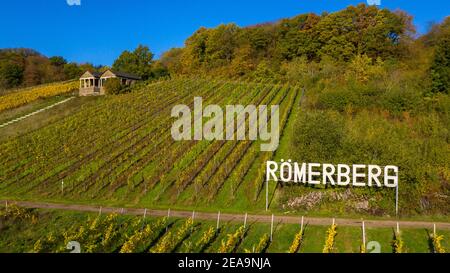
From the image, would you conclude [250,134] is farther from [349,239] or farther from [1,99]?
[1,99]

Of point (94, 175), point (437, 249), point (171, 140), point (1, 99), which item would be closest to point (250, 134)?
point (171, 140)

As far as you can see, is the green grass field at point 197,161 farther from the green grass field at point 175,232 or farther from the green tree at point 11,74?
the green tree at point 11,74

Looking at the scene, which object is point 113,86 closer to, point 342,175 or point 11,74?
point 11,74

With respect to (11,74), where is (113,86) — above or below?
below

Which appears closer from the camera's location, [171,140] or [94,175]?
[94,175]

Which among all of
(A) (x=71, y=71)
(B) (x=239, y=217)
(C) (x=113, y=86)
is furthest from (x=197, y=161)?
(A) (x=71, y=71)

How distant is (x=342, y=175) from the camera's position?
85.7ft

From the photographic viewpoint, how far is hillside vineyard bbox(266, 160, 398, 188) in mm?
25478

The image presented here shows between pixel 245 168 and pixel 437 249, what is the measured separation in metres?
15.4

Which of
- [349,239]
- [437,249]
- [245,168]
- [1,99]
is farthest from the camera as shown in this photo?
[1,99]

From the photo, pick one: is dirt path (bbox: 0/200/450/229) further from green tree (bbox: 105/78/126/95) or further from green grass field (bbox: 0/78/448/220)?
green tree (bbox: 105/78/126/95)

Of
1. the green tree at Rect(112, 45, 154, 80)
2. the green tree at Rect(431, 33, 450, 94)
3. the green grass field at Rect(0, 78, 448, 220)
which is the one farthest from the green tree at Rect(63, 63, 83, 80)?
the green tree at Rect(431, 33, 450, 94)

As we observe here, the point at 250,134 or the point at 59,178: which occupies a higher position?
the point at 250,134
